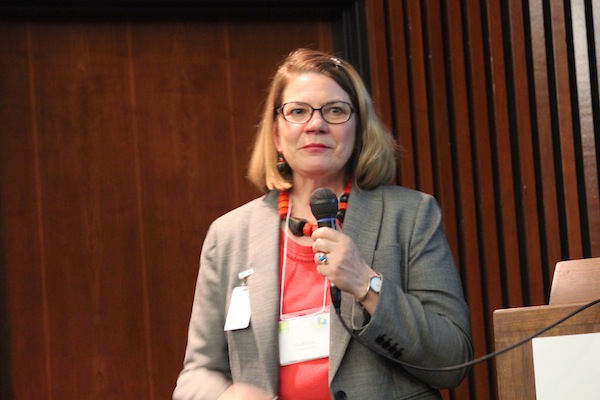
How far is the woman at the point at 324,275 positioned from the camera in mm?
2297

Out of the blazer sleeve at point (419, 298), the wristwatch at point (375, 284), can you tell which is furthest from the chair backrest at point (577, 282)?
the wristwatch at point (375, 284)

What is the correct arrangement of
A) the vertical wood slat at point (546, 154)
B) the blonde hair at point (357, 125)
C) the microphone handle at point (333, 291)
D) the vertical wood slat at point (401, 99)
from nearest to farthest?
the microphone handle at point (333, 291), the blonde hair at point (357, 125), the vertical wood slat at point (546, 154), the vertical wood slat at point (401, 99)

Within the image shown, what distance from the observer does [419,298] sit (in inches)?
94.7

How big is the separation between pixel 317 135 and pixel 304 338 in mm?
538

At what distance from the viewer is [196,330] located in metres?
2.58

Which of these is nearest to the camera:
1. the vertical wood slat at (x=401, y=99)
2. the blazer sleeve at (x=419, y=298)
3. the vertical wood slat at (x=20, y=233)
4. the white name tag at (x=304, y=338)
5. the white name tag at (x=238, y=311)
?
the blazer sleeve at (x=419, y=298)

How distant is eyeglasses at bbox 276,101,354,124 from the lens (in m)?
2.57

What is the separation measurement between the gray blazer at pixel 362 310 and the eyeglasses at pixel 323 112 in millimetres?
209

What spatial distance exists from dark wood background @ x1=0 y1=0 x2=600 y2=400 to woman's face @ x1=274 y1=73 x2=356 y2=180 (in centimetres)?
152

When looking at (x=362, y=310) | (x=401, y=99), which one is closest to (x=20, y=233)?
(x=401, y=99)

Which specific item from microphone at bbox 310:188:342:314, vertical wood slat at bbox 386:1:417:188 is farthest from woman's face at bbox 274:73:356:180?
vertical wood slat at bbox 386:1:417:188

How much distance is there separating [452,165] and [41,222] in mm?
1741

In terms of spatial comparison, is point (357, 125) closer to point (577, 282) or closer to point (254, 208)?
point (254, 208)

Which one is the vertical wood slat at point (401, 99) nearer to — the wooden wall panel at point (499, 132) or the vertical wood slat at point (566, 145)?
the wooden wall panel at point (499, 132)
